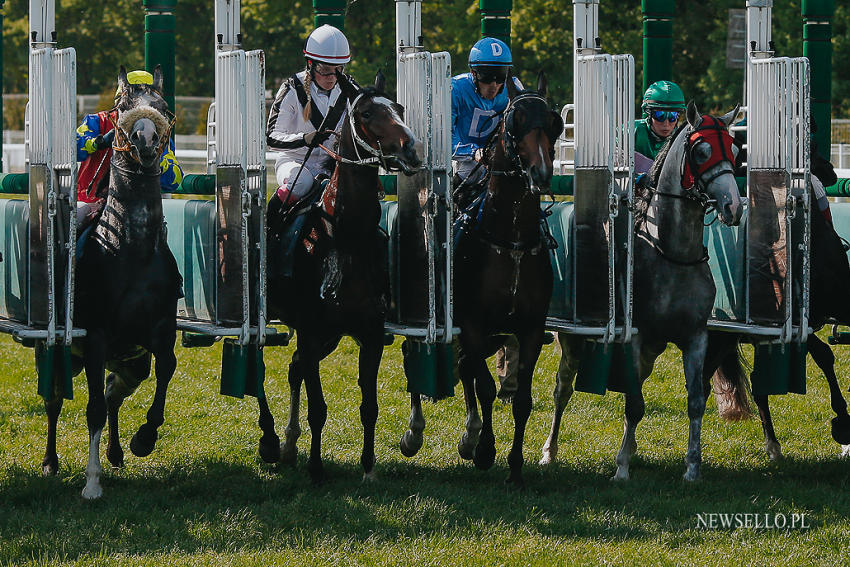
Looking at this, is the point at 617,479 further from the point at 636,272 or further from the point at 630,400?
the point at 636,272

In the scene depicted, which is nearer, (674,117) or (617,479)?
(617,479)

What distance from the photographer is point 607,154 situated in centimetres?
841

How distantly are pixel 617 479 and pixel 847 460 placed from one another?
1.67 m

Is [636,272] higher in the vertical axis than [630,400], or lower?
higher

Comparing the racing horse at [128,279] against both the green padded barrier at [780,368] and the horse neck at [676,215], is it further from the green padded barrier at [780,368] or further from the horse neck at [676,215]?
the green padded barrier at [780,368]

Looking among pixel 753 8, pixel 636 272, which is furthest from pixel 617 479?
pixel 753 8

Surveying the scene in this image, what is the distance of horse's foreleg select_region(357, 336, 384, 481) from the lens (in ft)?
27.8

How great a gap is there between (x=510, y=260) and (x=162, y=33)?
3681 mm

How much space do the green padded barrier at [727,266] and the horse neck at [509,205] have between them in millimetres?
1490

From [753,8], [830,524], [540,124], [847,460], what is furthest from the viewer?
[847,460]

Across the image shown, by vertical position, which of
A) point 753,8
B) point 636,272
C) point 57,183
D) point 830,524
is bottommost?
point 830,524

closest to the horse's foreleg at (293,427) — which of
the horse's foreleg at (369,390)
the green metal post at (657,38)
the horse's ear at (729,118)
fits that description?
the horse's foreleg at (369,390)

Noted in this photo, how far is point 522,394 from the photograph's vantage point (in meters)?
8.55

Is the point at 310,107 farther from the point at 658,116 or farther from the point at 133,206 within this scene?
the point at 658,116
